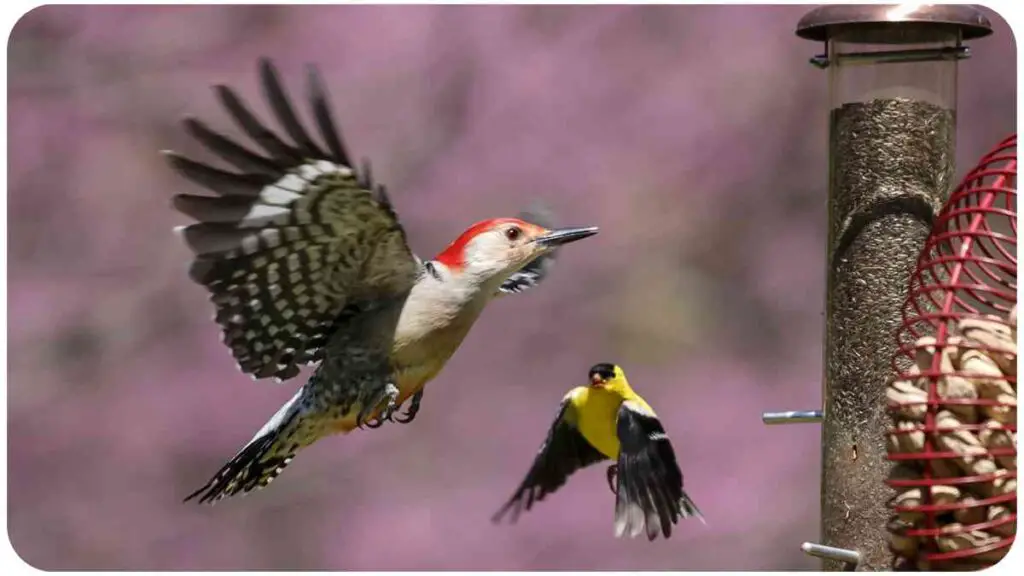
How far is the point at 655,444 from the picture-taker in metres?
4.37

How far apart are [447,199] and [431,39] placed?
3.26 feet

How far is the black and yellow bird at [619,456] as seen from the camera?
14.2 ft

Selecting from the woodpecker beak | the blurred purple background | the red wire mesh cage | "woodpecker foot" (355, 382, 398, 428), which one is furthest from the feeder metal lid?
the blurred purple background

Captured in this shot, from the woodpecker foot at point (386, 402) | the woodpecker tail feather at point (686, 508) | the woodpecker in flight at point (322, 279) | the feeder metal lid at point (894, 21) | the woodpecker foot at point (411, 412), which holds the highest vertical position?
the feeder metal lid at point (894, 21)

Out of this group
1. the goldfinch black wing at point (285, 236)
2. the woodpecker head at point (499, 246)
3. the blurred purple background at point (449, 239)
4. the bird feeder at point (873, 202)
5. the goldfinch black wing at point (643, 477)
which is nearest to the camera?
the goldfinch black wing at point (285, 236)

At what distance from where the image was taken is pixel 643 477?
4.35 m

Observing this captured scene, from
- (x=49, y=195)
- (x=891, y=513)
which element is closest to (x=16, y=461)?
(x=49, y=195)

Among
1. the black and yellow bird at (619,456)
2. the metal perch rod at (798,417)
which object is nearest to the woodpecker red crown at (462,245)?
the black and yellow bird at (619,456)

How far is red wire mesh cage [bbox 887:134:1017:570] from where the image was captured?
3.32 metres

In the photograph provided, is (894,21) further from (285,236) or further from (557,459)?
(557,459)

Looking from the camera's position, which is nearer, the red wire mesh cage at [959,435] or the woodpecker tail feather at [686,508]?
the red wire mesh cage at [959,435]

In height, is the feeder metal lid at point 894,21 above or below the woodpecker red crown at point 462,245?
above

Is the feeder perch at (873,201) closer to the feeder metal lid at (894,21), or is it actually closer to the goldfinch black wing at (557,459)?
the feeder metal lid at (894,21)

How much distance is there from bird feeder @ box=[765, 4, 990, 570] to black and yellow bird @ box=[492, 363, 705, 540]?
56 centimetres
